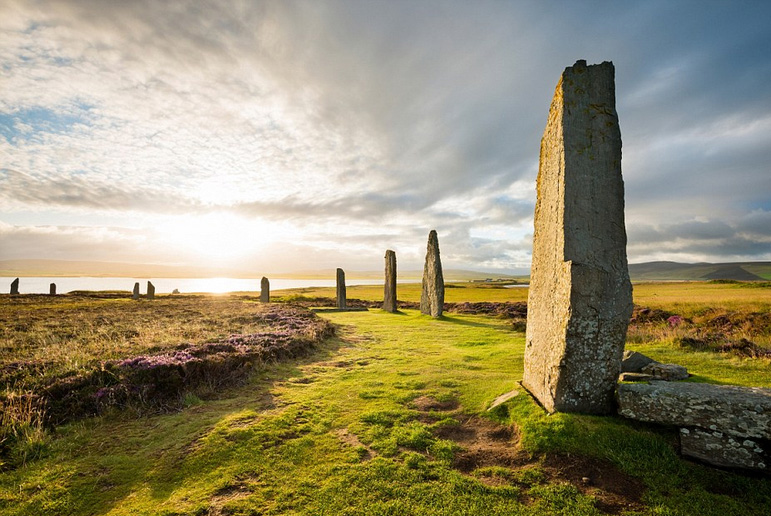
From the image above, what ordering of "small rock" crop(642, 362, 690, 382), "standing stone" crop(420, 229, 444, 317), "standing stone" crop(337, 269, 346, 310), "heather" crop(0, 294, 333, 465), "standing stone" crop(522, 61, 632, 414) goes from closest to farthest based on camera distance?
1. "standing stone" crop(522, 61, 632, 414)
2. "heather" crop(0, 294, 333, 465)
3. "small rock" crop(642, 362, 690, 382)
4. "standing stone" crop(420, 229, 444, 317)
5. "standing stone" crop(337, 269, 346, 310)

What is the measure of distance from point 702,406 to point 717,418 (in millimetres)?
193

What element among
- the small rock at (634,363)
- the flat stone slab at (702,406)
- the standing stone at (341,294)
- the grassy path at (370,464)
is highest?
the standing stone at (341,294)

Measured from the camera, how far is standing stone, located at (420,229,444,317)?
2295 centimetres

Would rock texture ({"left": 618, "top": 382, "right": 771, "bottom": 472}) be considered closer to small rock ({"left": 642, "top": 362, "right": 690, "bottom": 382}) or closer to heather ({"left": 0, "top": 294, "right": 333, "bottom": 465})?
small rock ({"left": 642, "top": 362, "right": 690, "bottom": 382})

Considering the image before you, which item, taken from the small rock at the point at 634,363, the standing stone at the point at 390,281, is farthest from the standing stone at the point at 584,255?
the standing stone at the point at 390,281

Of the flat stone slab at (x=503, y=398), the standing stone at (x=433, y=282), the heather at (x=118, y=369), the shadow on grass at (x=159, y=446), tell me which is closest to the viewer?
the shadow on grass at (x=159, y=446)

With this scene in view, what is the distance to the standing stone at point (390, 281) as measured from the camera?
92.1 feet

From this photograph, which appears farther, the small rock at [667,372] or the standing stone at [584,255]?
the small rock at [667,372]

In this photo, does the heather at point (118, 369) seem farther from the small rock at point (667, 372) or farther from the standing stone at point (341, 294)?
the standing stone at point (341, 294)

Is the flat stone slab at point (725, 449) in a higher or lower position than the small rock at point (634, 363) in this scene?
lower

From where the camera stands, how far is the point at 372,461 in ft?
17.4

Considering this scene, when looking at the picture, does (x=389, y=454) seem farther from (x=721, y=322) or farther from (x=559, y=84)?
(x=721, y=322)

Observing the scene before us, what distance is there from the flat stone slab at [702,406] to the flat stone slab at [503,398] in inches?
75.9

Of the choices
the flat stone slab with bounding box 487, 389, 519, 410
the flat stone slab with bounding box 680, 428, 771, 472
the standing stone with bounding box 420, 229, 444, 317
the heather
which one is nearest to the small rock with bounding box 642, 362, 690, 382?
the flat stone slab with bounding box 680, 428, 771, 472
